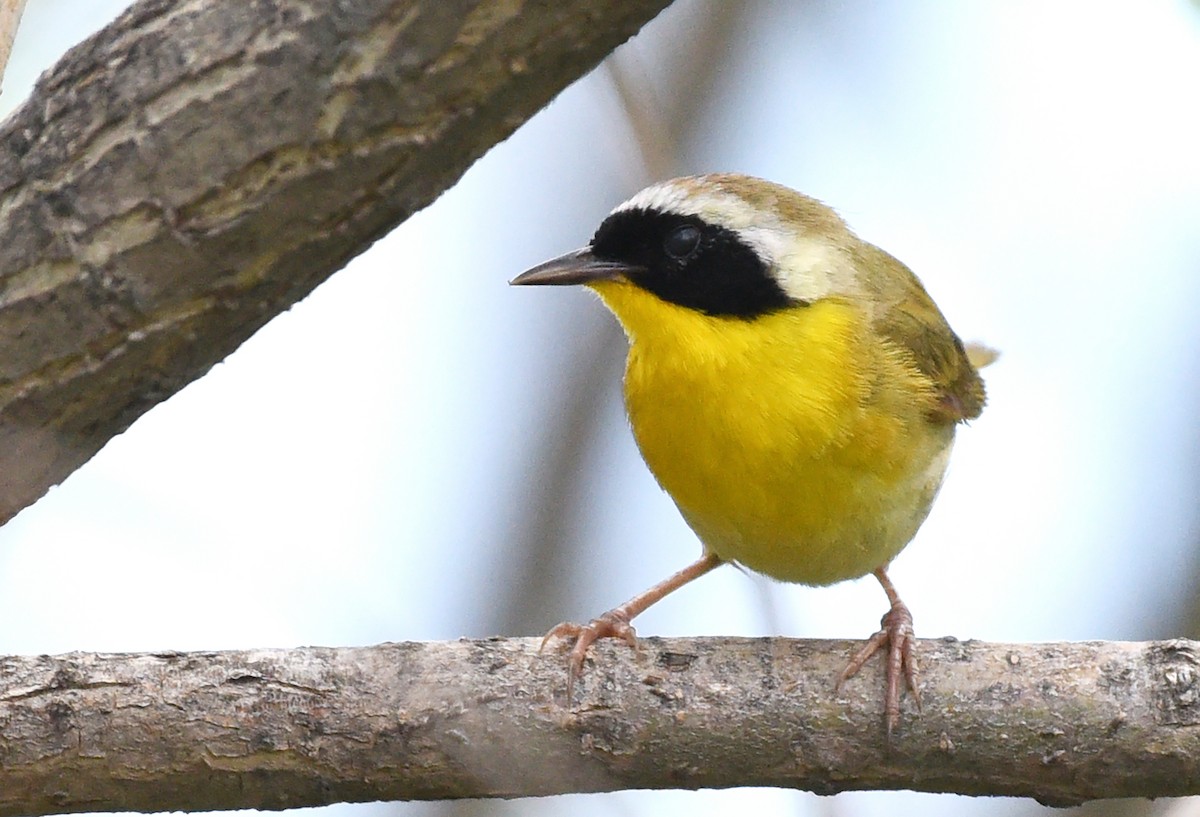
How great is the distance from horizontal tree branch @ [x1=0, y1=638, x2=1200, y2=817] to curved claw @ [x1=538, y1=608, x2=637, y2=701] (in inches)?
1.4

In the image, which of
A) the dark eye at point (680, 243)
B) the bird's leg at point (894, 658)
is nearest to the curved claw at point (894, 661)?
the bird's leg at point (894, 658)

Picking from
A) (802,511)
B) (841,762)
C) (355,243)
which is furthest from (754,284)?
(355,243)

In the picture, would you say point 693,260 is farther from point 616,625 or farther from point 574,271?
point 616,625

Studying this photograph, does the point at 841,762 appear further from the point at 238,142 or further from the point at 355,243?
the point at 238,142

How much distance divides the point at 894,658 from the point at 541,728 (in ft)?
3.09

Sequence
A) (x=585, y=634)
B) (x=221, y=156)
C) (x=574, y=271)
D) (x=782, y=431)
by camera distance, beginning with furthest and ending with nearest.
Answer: (x=574, y=271)
(x=782, y=431)
(x=585, y=634)
(x=221, y=156)

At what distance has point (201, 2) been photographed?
93.9 inches

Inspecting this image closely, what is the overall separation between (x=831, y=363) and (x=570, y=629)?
1.11 metres

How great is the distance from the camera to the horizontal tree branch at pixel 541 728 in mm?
3127

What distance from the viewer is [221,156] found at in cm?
236

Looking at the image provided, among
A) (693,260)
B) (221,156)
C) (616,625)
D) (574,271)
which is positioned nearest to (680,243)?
(693,260)

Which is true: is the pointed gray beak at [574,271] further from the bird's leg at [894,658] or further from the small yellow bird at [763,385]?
the bird's leg at [894,658]

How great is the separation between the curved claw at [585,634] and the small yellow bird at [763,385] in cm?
1

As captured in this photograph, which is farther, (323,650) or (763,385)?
(763,385)
